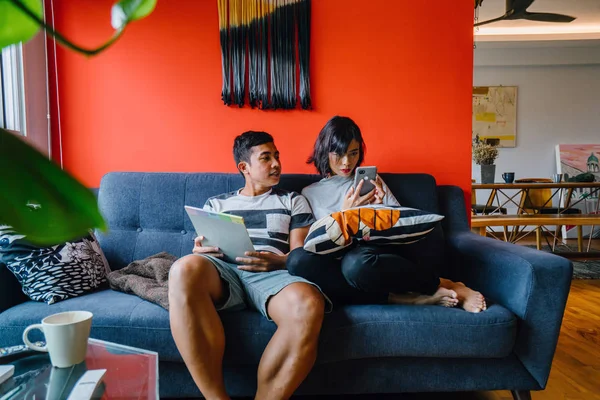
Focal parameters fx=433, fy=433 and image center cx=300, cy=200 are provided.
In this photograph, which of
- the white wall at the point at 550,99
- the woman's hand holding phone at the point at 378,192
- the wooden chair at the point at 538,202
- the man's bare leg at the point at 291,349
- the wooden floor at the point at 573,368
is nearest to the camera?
the man's bare leg at the point at 291,349

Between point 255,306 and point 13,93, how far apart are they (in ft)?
5.53

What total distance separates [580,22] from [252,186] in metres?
5.45

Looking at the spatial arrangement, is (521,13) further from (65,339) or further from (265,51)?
(65,339)

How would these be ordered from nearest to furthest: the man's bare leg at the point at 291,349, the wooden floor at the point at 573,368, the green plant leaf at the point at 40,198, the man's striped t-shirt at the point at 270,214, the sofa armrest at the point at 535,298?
the green plant leaf at the point at 40,198
the man's bare leg at the point at 291,349
the sofa armrest at the point at 535,298
the wooden floor at the point at 573,368
the man's striped t-shirt at the point at 270,214

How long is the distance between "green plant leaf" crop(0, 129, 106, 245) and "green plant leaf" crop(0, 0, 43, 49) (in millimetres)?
72

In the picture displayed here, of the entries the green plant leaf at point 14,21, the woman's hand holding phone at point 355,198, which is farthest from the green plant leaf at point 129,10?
the woman's hand holding phone at point 355,198

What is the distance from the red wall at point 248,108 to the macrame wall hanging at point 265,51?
0.06 meters

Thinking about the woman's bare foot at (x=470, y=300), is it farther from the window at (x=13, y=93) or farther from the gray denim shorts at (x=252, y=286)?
the window at (x=13, y=93)

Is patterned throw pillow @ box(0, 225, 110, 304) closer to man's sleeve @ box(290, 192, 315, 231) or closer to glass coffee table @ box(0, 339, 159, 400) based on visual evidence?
glass coffee table @ box(0, 339, 159, 400)

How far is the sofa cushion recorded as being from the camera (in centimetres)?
137

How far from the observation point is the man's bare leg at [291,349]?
1275mm

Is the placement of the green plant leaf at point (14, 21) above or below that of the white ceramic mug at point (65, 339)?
above

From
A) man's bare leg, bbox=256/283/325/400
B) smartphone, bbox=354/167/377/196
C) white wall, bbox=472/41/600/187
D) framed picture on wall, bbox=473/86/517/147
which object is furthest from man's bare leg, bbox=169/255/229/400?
framed picture on wall, bbox=473/86/517/147

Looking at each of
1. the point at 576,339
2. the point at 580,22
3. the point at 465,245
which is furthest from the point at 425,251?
the point at 580,22
